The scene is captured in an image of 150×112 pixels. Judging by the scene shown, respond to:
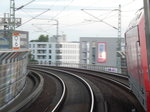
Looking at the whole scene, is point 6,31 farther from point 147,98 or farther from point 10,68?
point 147,98

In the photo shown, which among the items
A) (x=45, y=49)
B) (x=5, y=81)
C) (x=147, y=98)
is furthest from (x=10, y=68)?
(x=45, y=49)

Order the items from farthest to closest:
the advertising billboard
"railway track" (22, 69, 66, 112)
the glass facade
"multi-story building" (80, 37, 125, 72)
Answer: "multi-story building" (80, 37, 125, 72), the advertising billboard, "railway track" (22, 69, 66, 112), the glass facade

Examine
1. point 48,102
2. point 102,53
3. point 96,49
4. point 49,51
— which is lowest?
point 48,102

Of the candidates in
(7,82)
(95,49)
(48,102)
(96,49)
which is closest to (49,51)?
(95,49)

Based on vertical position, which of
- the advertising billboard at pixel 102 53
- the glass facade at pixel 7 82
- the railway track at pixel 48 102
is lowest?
the railway track at pixel 48 102

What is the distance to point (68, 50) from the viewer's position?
159 meters

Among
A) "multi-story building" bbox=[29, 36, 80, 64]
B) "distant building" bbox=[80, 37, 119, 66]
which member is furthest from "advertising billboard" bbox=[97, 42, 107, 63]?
"multi-story building" bbox=[29, 36, 80, 64]

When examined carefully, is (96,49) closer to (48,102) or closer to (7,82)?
(48,102)

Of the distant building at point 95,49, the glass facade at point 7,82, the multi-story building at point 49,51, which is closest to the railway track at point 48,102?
the glass facade at point 7,82

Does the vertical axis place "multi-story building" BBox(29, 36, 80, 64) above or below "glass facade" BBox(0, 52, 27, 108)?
above

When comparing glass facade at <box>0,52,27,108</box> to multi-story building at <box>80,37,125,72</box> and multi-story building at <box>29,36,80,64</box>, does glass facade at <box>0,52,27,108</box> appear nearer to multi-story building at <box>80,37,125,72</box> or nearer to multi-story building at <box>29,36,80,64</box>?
multi-story building at <box>80,37,125,72</box>

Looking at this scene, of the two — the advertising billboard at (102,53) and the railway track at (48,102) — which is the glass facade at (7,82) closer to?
the railway track at (48,102)

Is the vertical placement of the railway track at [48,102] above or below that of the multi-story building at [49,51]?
below

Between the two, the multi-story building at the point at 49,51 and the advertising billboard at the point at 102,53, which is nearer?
the advertising billboard at the point at 102,53
